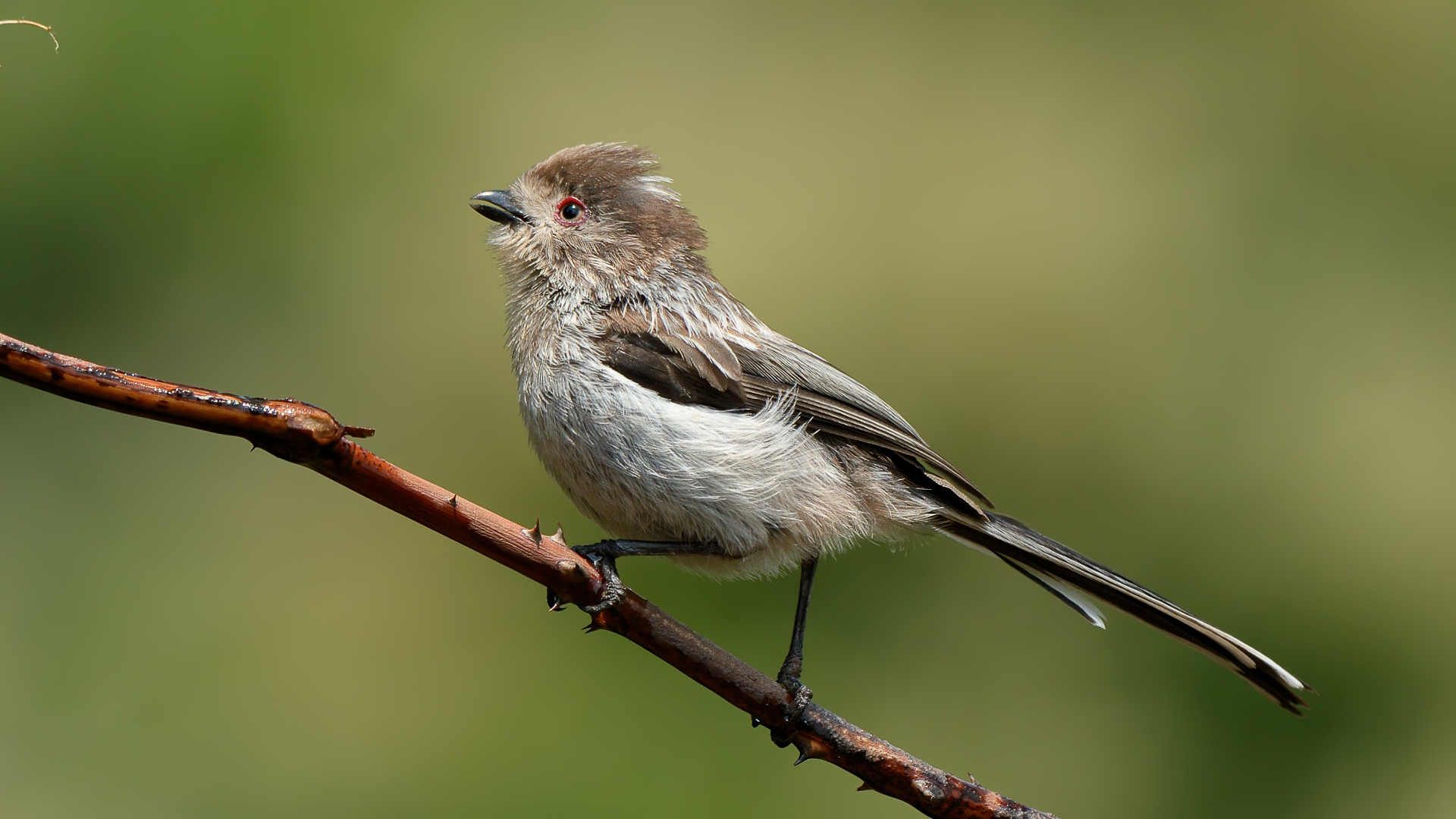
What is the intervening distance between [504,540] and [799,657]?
23.0 inches

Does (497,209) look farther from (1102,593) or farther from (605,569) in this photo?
(1102,593)

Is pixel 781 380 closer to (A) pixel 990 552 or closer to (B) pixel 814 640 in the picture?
(A) pixel 990 552

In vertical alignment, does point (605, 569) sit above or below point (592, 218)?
below

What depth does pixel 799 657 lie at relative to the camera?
1.48 m

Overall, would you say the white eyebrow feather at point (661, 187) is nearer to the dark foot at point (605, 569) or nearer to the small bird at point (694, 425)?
the small bird at point (694, 425)

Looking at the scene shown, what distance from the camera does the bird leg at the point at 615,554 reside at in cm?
120

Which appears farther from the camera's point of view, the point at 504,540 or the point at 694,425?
the point at 694,425

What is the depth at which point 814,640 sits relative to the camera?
2.80 meters

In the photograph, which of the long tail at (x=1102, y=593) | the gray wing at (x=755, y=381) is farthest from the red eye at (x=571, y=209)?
the long tail at (x=1102, y=593)

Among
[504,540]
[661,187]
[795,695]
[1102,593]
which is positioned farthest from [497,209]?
[1102,593]

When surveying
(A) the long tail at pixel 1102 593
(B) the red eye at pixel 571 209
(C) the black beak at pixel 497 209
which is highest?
(B) the red eye at pixel 571 209

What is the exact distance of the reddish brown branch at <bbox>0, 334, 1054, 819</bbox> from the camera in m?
0.83

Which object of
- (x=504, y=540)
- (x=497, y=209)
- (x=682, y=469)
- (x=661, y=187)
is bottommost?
(x=504, y=540)

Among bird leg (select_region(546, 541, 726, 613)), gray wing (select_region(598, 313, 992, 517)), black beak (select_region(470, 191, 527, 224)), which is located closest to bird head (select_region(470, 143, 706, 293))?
black beak (select_region(470, 191, 527, 224))
